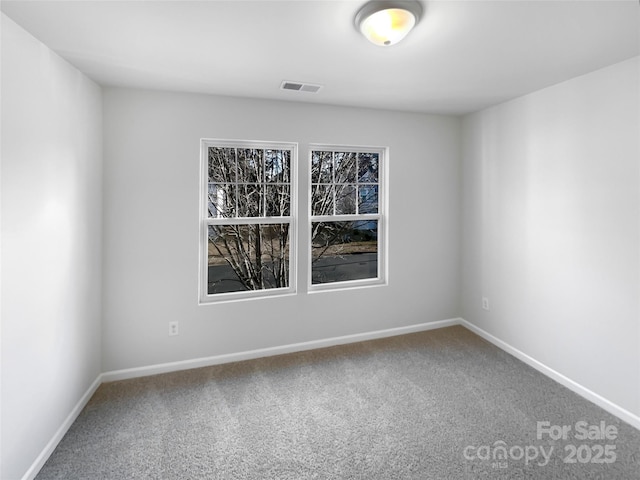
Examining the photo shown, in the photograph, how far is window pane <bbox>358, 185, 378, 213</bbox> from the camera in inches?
142

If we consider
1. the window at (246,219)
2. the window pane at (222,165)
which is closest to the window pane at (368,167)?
the window at (246,219)

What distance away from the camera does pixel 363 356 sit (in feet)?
10.5

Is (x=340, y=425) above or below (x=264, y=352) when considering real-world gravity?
below

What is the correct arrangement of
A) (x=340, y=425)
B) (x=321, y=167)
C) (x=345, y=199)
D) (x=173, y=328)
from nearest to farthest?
(x=340, y=425) → (x=173, y=328) → (x=321, y=167) → (x=345, y=199)

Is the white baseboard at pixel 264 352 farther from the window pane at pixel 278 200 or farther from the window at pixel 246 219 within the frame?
the window pane at pixel 278 200

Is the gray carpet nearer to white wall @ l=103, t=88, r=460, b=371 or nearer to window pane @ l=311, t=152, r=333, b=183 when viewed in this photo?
white wall @ l=103, t=88, r=460, b=371

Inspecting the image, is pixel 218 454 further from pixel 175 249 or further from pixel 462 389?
pixel 462 389

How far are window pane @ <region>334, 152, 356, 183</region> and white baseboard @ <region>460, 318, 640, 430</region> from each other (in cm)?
223

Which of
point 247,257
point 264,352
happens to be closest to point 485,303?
point 264,352

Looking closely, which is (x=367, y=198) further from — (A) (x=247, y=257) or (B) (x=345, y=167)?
(A) (x=247, y=257)

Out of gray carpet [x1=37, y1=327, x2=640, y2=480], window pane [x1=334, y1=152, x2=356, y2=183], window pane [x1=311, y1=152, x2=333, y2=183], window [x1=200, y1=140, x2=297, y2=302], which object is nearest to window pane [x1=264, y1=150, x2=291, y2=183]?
window [x1=200, y1=140, x2=297, y2=302]

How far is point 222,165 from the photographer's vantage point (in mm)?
3104

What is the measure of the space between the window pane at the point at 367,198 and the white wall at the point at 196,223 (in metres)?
0.19

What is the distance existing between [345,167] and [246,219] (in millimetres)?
1202
